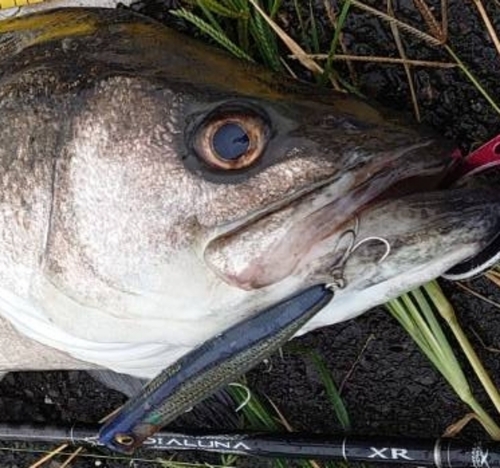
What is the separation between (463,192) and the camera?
5.41 feet

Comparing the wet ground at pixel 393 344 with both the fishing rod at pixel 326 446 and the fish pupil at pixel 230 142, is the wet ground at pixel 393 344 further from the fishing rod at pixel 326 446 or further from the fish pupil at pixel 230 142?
the fish pupil at pixel 230 142

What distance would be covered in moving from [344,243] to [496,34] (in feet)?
2.39

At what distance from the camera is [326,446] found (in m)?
2.21

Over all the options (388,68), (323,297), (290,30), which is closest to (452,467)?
(323,297)

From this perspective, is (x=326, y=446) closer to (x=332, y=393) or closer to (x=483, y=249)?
(x=332, y=393)

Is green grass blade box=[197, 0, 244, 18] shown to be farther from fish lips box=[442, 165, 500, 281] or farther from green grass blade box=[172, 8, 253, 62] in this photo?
fish lips box=[442, 165, 500, 281]

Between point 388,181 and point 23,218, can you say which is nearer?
point 388,181

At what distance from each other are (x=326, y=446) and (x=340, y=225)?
0.79 metres

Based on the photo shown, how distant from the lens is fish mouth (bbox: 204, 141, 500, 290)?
61.6 inches

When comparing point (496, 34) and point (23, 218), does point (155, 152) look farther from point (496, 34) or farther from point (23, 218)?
point (496, 34)

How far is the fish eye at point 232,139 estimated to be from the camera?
159cm

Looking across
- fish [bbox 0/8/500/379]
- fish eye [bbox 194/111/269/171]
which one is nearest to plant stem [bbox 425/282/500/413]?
fish [bbox 0/8/500/379]

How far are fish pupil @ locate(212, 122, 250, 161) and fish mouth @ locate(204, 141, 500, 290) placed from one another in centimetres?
10

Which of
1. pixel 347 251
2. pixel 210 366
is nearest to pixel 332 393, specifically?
pixel 210 366
